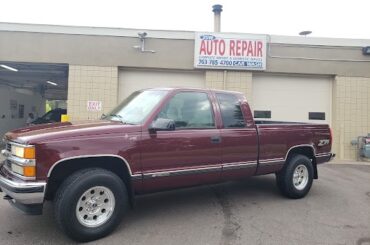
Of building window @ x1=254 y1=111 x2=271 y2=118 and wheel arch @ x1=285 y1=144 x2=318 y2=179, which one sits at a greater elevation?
building window @ x1=254 y1=111 x2=271 y2=118

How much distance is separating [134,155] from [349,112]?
11.1 m

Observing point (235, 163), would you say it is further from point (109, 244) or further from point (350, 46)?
point (350, 46)

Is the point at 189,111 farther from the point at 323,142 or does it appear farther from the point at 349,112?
the point at 349,112

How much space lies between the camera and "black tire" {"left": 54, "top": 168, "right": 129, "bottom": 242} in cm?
428

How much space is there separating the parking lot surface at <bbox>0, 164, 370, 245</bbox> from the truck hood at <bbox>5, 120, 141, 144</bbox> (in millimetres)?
1274

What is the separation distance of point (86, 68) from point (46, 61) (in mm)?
1426

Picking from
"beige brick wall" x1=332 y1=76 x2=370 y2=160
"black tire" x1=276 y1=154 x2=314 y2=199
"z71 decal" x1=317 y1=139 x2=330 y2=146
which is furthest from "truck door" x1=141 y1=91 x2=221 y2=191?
"beige brick wall" x1=332 y1=76 x2=370 y2=160

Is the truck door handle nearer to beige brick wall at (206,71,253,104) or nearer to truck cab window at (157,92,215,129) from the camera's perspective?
truck cab window at (157,92,215,129)

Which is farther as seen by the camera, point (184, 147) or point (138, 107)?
point (138, 107)

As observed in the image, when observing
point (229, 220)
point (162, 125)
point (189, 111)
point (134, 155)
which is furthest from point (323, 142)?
point (134, 155)

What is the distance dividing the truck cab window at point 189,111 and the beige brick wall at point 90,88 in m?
7.74

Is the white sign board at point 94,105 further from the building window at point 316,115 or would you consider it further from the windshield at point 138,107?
the building window at point 316,115

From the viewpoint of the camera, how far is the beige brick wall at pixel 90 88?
12.9m

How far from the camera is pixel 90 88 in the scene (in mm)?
12922
